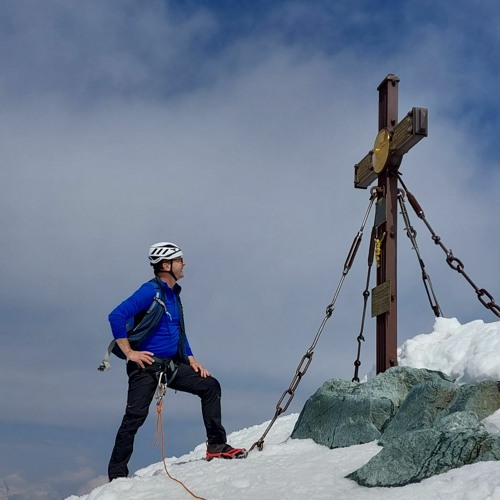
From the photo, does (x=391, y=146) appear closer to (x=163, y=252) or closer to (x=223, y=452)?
(x=163, y=252)

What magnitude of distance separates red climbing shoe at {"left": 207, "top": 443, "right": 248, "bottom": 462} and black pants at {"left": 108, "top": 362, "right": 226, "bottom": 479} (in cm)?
6

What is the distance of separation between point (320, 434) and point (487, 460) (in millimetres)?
3019

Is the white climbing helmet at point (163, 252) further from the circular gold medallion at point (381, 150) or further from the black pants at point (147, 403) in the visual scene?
the circular gold medallion at point (381, 150)

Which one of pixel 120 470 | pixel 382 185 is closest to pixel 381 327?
pixel 382 185

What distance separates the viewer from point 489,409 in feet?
25.2

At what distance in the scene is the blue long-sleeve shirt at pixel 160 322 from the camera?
7734mm

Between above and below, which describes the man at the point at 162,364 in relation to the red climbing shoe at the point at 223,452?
above

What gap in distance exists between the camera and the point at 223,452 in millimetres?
8289

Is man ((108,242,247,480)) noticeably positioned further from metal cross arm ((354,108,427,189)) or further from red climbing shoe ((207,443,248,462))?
metal cross arm ((354,108,427,189))

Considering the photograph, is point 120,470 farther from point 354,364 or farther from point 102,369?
point 354,364

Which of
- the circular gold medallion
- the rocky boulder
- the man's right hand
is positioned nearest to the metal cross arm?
the circular gold medallion

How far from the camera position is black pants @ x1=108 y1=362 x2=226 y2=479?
7719 mm

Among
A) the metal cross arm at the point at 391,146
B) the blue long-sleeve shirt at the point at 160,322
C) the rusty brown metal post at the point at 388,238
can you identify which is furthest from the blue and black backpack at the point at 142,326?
the metal cross arm at the point at 391,146

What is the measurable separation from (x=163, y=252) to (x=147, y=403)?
67.6 inches
